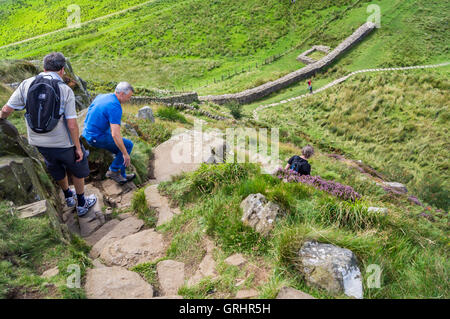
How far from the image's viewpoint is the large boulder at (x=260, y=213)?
412 centimetres

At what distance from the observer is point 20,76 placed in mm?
11773

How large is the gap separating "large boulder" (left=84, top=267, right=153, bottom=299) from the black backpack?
233cm

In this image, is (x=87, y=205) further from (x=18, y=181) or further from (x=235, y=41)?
(x=235, y=41)

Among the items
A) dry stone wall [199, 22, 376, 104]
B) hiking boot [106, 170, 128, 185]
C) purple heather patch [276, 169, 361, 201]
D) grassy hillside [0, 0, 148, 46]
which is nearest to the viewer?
purple heather patch [276, 169, 361, 201]

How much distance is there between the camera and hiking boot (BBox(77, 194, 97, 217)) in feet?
17.8

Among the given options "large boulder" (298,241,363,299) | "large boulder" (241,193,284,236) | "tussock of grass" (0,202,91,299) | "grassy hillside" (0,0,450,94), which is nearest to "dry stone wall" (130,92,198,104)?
"grassy hillside" (0,0,450,94)

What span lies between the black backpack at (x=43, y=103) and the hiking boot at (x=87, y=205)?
70.4 inches

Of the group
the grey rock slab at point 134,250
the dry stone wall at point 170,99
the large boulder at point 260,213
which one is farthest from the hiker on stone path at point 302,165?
the dry stone wall at point 170,99

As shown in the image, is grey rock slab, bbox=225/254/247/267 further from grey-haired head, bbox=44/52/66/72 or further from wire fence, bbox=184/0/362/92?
wire fence, bbox=184/0/362/92

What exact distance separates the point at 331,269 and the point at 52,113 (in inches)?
174

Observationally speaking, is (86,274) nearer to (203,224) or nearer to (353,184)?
(203,224)

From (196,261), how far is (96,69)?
1516 inches

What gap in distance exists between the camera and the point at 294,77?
94.4ft
